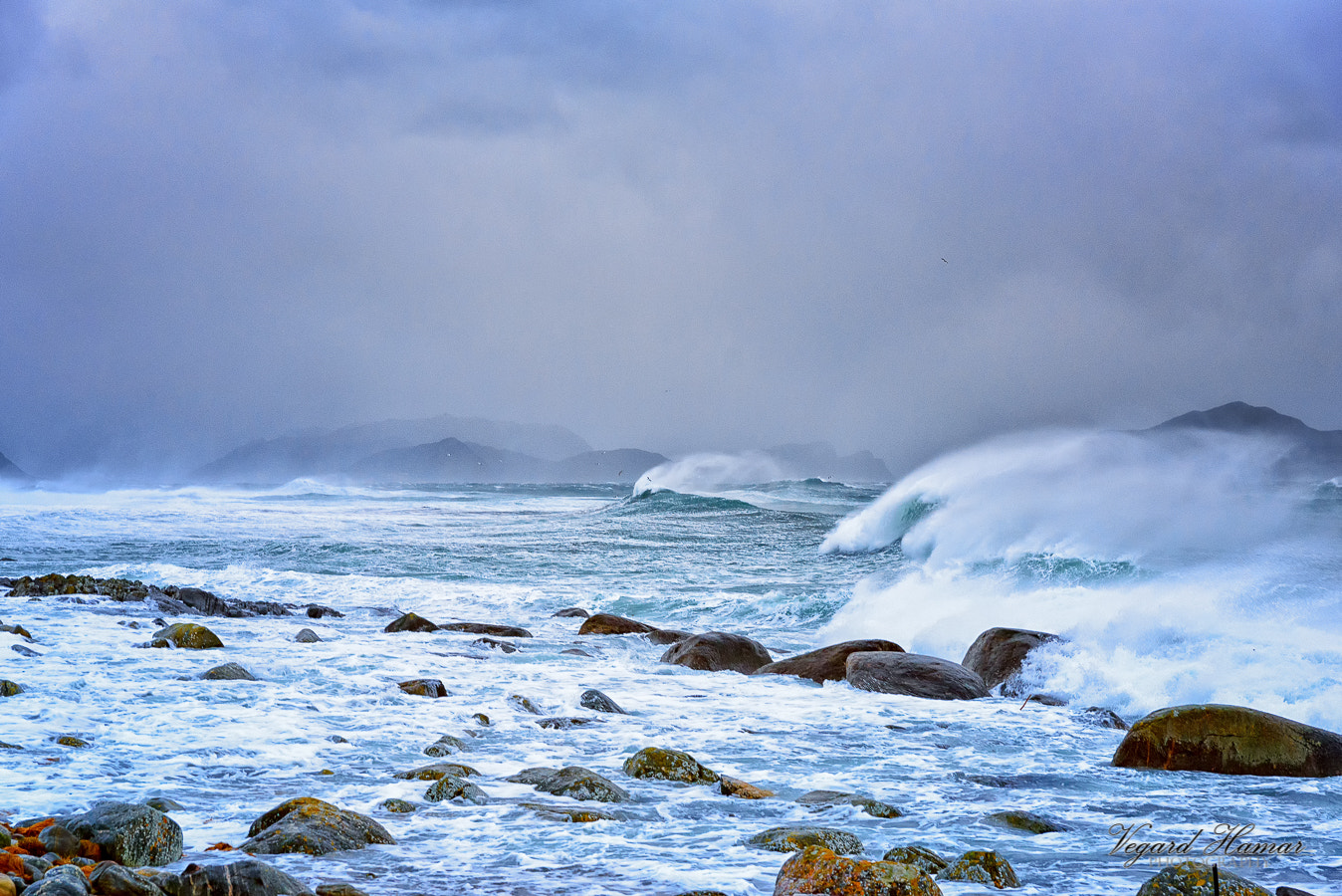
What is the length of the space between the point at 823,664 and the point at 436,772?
17.7ft

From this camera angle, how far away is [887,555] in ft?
73.1

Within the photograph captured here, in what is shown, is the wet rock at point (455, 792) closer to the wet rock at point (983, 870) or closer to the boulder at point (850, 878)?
the boulder at point (850, 878)

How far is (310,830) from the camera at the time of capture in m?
3.69

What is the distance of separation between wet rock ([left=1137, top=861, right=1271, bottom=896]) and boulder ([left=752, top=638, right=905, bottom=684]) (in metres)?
5.97

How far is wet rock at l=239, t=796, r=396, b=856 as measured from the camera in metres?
3.60

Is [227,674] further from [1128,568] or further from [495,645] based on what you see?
[1128,568]

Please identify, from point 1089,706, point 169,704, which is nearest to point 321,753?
point 169,704

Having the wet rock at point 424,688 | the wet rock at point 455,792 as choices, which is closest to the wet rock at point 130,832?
the wet rock at point 455,792

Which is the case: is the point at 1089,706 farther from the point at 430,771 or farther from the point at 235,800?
the point at 235,800

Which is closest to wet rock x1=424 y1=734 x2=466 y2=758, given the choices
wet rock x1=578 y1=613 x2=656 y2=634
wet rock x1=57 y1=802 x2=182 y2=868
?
wet rock x1=57 y1=802 x2=182 y2=868

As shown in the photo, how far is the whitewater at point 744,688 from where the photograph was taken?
160 inches

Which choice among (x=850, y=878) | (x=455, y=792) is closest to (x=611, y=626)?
(x=455, y=792)

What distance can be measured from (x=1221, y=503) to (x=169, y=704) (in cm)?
2077

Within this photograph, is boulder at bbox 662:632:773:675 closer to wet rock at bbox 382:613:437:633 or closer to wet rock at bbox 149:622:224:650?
wet rock at bbox 382:613:437:633
